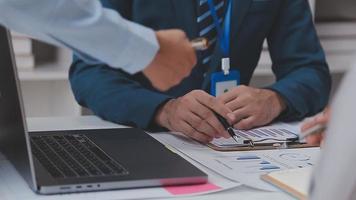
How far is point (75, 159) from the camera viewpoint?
40.8 inches

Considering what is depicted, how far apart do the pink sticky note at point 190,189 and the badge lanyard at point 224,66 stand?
0.54 meters

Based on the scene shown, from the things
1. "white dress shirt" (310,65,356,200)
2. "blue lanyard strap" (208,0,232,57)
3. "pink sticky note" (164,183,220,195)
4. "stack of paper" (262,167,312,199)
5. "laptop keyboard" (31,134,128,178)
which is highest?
"white dress shirt" (310,65,356,200)

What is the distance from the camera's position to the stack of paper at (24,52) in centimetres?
206

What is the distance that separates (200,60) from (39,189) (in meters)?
0.78

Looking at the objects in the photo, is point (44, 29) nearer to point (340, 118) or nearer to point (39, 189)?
point (39, 189)

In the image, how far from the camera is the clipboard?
3.99ft

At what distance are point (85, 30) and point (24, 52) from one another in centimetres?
128

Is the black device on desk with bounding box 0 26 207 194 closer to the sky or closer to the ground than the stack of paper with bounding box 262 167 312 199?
closer to the sky

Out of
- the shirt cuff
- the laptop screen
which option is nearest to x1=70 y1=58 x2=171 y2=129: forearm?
the laptop screen

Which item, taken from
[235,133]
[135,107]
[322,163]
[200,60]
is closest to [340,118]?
[322,163]

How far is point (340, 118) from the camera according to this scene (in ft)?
1.87

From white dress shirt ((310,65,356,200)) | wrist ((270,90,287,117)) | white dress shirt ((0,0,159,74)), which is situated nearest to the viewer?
white dress shirt ((310,65,356,200))

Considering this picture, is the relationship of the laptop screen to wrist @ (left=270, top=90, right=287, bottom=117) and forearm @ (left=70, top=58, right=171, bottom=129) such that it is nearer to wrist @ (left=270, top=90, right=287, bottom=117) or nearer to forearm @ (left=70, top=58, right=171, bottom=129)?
forearm @ (left=70, top=58, right=171, bottom=129)

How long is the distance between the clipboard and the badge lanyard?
0.60 feet
